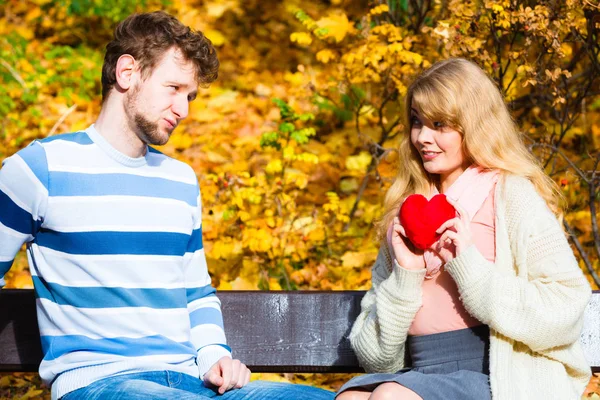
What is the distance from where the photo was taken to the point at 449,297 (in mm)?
2652

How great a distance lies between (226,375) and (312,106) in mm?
3872

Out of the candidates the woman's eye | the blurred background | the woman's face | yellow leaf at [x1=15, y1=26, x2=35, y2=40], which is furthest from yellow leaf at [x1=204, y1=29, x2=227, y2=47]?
the woman's face

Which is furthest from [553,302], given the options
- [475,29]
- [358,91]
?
[358,91]

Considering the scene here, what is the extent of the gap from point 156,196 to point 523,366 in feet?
4.37

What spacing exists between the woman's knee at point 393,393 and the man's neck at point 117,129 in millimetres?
1134

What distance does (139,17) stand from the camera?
2703 millimetres

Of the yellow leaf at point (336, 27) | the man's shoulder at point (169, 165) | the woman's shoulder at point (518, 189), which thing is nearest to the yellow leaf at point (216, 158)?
the yellow leaf at point (336, 27)

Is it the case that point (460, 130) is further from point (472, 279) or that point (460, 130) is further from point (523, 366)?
point (523, 366)

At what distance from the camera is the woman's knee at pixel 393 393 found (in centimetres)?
237

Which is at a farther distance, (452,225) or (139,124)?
(139,124)

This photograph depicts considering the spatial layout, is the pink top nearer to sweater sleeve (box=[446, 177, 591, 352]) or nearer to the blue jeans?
sweater sleeve (box=[446, 177, 591, 352])

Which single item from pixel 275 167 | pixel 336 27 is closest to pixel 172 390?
pixel 275 167

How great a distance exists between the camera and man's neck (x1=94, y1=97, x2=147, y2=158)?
266cm

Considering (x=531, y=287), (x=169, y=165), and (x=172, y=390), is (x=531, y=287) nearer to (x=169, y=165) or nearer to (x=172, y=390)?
(x=172, y=390)
